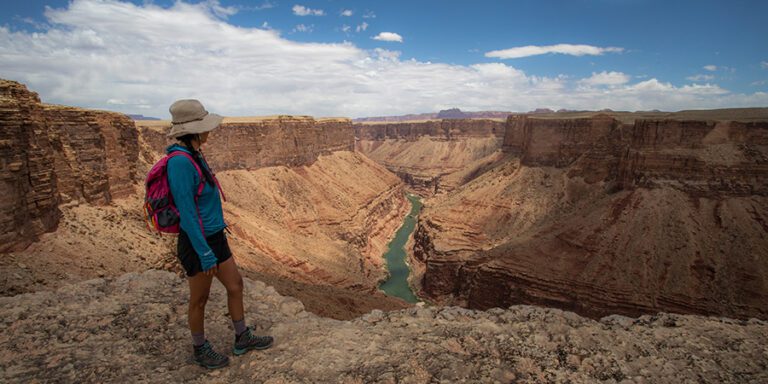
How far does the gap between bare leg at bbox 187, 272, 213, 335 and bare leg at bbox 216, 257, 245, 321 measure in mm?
143

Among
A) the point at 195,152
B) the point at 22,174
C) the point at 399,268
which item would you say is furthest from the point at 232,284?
the point at 399,268

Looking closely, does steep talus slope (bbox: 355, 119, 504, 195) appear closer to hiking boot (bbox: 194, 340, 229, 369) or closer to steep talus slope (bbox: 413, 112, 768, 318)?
steep talus slope (bbox: 413, 112, 768, 318)

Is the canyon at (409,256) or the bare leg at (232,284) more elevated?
the bare leg at (232,284)

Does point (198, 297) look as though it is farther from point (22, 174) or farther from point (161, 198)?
point (22, 174)

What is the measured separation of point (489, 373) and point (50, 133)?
43.6ft

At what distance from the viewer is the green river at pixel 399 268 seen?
90.2ft

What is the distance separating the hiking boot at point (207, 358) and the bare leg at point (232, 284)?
0.42 metres

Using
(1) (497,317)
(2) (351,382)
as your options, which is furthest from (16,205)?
(1) (497,317)

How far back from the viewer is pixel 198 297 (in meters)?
4.12

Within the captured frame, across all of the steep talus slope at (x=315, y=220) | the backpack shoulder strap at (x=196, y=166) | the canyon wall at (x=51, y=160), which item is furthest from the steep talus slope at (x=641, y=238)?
the backpack shoulder strap at (x=196, y=166)

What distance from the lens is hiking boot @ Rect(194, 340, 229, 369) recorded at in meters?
4.25

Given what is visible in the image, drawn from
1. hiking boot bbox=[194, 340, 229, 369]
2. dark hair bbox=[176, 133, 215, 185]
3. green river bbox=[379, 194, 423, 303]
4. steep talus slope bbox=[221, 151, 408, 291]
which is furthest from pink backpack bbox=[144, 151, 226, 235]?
green river bbox=[379, 194, 423, 303]

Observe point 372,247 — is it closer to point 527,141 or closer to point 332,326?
point 527,141

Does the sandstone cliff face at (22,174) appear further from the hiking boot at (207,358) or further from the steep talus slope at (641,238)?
the steep talus slope at (641,238)
